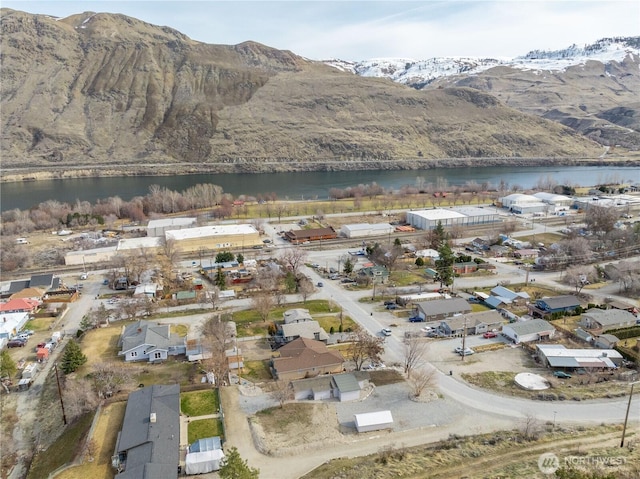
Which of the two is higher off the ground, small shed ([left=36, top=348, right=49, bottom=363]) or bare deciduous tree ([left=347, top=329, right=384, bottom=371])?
bare deciduous tree ([left=347, top=329, right=384, bottom=371])

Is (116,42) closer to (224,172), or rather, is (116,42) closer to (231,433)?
(224,172)

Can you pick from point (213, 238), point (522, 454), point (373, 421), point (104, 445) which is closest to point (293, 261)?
point (213, 238)

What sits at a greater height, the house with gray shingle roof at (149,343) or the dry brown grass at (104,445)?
the house with gray shingle roof at (149,343)

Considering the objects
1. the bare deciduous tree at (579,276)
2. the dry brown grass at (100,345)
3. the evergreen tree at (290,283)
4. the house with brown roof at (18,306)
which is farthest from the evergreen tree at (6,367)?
the bare deciduous tree at (579,276)

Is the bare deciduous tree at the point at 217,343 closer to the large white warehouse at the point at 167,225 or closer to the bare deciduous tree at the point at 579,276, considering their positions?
the bare deciduous tree at the point at 579,276

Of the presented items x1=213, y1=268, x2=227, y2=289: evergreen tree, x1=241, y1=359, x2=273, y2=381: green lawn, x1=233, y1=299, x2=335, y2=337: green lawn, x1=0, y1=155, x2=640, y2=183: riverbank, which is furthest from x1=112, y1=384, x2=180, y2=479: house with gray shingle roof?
x1=0, y1=155, x2=640, y2=183: riverbank

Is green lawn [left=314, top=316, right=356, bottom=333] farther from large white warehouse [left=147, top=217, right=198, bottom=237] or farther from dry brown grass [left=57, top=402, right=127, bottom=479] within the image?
large white warehouse [left=147, top=217, right=198, bottom=237]
